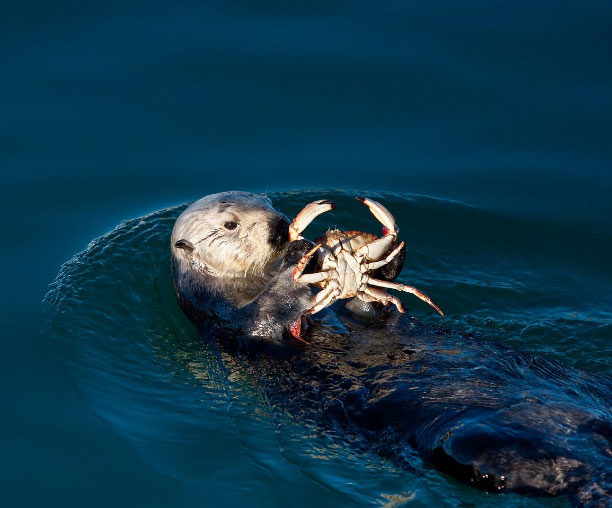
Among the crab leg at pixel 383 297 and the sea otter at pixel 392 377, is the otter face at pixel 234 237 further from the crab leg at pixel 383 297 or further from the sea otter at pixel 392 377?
the crab leg at pixel 383 297

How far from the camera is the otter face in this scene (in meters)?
6.29

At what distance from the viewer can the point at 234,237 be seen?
20.6ft

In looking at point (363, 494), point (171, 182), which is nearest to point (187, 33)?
point (171, 182)

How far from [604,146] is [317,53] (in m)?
3.10

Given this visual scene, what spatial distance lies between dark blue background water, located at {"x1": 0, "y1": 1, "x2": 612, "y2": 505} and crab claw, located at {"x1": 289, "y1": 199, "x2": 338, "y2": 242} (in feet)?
5.90

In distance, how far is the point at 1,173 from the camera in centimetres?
820

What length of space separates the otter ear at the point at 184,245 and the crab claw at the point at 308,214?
3.22ft

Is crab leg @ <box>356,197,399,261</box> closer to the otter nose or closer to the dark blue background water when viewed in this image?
the otter nose

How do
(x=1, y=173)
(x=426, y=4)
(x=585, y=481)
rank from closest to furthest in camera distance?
(x=585, y=481) < (x=1, y=173) < (x=426, y=4)

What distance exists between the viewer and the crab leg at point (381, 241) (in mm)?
5656

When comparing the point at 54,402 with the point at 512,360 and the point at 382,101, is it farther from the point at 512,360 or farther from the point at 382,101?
the point at 382,101

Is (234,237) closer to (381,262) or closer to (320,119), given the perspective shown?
(381,262)

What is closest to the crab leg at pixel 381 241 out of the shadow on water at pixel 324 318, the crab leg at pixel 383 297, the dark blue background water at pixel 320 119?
the crab leg at pixel 383 297

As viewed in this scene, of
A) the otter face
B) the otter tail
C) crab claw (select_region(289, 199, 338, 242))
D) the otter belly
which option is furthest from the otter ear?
the otter tail
